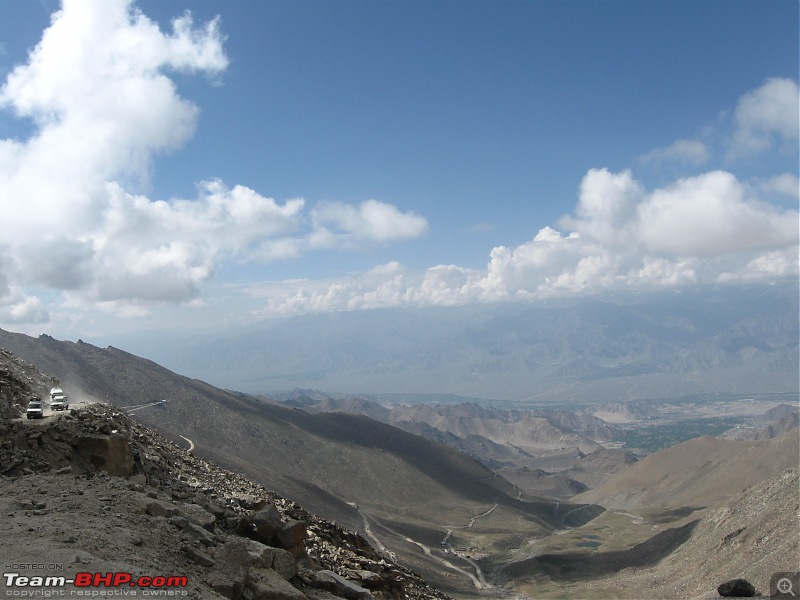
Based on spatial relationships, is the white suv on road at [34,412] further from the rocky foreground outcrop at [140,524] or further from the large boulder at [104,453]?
the large boulder at [104,453]

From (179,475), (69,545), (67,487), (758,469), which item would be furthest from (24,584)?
(758,469)

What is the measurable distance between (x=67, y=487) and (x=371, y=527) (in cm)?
9884

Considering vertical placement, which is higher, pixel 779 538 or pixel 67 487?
pixel 67 487

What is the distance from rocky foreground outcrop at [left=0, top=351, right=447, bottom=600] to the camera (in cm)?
1309

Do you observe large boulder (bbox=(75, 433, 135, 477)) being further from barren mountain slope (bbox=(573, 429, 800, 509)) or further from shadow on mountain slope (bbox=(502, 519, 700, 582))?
barren mountain slope (bbox=(573, 429, 800, 509))

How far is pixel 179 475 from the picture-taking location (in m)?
24.1

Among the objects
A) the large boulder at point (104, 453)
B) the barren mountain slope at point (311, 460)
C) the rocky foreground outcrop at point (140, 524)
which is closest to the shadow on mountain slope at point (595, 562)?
the barren mountain slope at point (311, 460)

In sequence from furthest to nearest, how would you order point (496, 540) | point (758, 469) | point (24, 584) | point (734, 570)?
point (758, 469), point (496, 540), point (734, 570), point (24, 584)

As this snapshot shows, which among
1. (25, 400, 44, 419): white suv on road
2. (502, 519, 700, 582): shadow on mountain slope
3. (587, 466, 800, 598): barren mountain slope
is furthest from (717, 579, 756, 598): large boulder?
(502, 519, 700, 582): shadow on mountain slope

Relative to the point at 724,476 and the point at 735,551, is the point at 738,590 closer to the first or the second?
the point at 735,551

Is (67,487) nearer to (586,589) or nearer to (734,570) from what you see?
(734,570)

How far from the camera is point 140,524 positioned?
1510 centimetres

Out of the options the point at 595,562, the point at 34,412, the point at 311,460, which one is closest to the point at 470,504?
the point at 311,460

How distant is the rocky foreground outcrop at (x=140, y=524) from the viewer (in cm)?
1309
